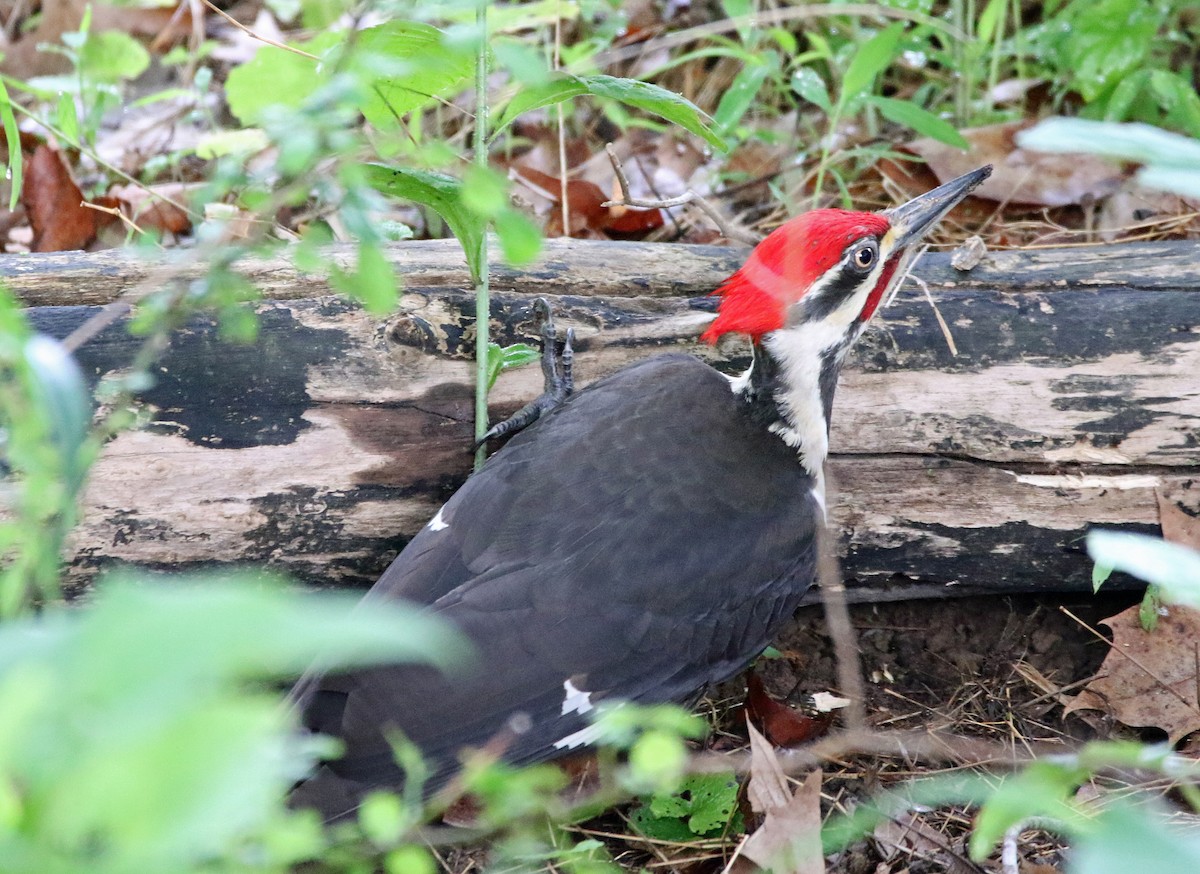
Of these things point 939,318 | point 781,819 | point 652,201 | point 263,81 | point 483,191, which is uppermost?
point 483,191

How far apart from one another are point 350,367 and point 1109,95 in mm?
2535

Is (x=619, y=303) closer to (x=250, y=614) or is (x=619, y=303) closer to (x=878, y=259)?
(x=878, y=259)

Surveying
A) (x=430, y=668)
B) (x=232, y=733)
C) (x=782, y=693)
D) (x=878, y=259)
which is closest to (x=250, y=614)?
(x=232, y=733)

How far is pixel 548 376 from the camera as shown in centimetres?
249

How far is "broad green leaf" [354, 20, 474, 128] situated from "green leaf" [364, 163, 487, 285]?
0.10 metres

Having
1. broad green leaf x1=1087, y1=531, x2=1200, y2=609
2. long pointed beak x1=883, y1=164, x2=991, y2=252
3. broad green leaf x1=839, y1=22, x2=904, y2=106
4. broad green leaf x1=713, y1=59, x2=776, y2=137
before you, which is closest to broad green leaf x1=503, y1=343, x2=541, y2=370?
long pointed beak x1=883, y1=164, x2=991, y2=252

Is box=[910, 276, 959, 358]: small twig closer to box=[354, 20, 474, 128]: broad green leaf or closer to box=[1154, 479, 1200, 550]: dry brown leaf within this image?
box=[1154, 479, 1200, 550]: dry brown leaf

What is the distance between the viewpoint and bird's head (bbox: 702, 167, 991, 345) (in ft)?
7.58

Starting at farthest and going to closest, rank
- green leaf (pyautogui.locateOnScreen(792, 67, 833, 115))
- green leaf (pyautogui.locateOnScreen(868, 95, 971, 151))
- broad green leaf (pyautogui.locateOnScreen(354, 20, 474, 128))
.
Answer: green leaf (pyautogui.locateOnScreen(792, 67, 833, 115)) → green leaf (pyautogui.locateOnScreen(868, 95, 971, 151)) → broad green leaf (pyautogui.locateOnScreen(354, 20, 474, 128))

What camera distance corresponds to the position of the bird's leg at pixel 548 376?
2469 mm

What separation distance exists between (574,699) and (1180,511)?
1.33 m

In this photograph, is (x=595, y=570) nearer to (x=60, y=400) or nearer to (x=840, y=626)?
(x=840, y=626)

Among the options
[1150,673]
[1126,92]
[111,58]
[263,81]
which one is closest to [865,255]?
[1150,673]

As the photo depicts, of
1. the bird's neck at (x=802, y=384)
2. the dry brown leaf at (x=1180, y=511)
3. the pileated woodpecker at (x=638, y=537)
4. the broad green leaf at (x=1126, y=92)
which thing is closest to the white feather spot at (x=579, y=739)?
the pileated woodpecker at (x=638, y=537)
